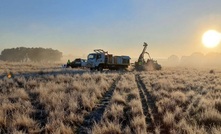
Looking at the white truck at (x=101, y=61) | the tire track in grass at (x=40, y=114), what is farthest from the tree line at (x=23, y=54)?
the tire track in grass at (x=40, y=114)

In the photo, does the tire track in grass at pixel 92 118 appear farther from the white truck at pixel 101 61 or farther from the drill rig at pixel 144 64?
the drill rig at pixel 144 64

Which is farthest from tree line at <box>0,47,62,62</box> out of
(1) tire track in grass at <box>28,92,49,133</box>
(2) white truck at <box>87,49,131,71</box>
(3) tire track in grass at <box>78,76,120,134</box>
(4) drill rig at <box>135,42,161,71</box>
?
(3) tire track in grass at <box>78,76,120,134</box>

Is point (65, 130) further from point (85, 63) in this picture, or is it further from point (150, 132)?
point (85, 63)

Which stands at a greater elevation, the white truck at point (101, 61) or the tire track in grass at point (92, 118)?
the white truck at point (101, 61)

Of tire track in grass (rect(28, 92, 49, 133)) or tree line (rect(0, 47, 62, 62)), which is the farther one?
tree line (rect(0, 47, 62, 62))

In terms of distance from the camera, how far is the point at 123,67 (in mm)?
43125

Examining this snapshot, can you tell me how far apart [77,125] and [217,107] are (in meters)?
5.83

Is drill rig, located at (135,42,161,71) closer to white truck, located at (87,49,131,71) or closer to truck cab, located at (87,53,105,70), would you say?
white truck, located at (87,49,131,71)

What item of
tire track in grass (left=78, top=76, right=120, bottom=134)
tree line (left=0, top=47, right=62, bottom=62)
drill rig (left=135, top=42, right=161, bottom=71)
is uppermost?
tree line (left=0, top=47, right=62, bottom=62)

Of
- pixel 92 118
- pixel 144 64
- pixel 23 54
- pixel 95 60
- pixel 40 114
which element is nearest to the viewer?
pixel 92 118

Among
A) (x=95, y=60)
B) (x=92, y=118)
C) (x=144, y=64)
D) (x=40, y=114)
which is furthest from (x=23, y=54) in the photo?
(x=92, y=118)

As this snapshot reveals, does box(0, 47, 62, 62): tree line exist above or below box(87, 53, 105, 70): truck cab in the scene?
above

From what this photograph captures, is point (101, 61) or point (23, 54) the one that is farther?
point (23, 54)

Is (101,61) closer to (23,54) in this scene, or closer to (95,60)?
(95,60)
